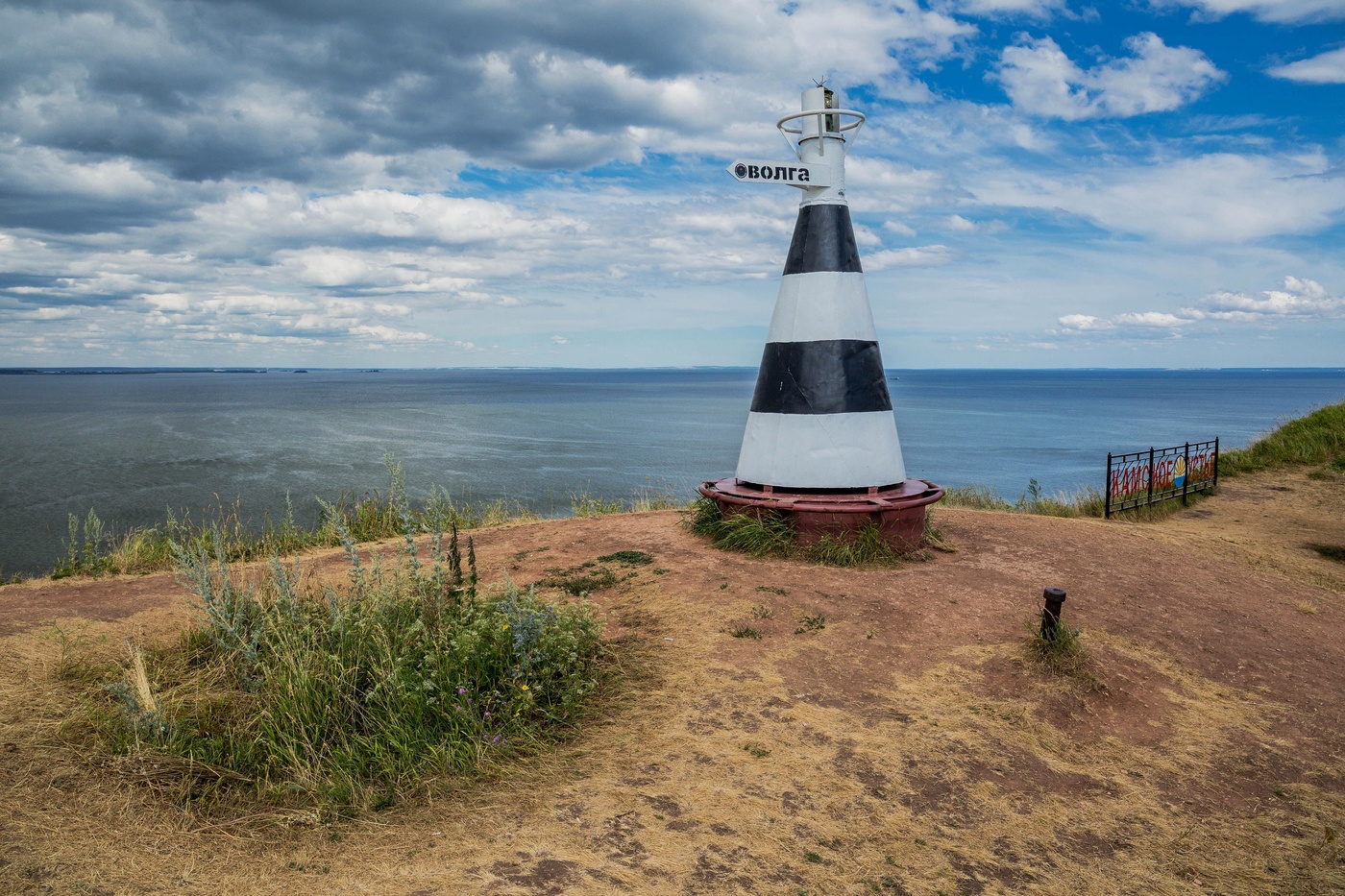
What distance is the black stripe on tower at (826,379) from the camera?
8117 millimetres

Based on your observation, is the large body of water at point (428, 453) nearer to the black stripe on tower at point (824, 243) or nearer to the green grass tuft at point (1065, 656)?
the black stripe on tower at point (824, 243)

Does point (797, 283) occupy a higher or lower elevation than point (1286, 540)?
higher

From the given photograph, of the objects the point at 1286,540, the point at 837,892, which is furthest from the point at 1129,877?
the point at 1286,540

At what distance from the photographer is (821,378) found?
8164 millimetres

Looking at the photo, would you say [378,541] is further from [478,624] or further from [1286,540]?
[1286,540]

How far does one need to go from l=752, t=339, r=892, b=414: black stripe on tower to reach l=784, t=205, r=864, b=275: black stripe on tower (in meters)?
0.76

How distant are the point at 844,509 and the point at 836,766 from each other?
Answer: 345cm

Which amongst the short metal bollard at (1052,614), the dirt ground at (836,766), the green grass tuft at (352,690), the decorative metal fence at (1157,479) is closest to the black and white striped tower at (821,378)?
the dirt ground at (836,766)

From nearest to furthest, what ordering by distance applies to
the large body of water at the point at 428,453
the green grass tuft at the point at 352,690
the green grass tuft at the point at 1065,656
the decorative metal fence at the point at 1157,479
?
the green grass tuft at the point at 352,690, the green grass tuft at the point at 1065,656, the decorative metal fence at the point at 1157,479, the large body of water at the point at 428,453

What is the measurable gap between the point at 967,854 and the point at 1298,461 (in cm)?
1753

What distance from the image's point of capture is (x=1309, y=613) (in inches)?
297

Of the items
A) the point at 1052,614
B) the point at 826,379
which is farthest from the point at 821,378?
the point at 1052,614

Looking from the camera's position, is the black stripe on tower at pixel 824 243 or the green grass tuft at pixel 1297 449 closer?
the black stripe on tower at pixel 824 243

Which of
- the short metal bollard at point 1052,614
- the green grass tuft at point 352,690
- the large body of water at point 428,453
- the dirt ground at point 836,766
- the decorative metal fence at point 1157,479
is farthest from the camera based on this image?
the large body of water at point 428,453
